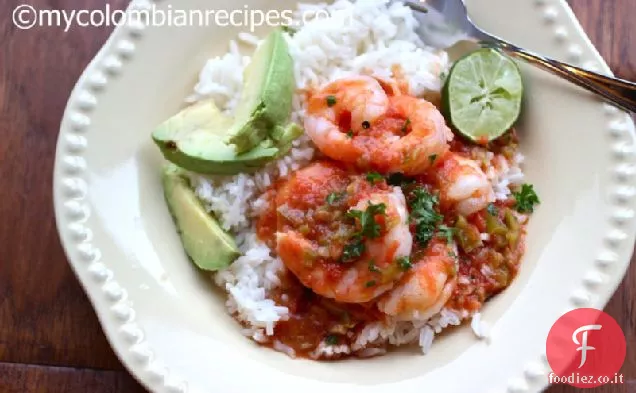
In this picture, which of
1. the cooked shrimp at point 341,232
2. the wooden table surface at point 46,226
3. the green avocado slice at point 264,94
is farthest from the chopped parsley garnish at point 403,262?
the wooden table surface at point 46,226

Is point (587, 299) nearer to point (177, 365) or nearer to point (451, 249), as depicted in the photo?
point (451, 249)

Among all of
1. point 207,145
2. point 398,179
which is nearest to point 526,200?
point 398,179

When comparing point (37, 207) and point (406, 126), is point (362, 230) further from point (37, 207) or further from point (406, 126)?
point (37, 207)

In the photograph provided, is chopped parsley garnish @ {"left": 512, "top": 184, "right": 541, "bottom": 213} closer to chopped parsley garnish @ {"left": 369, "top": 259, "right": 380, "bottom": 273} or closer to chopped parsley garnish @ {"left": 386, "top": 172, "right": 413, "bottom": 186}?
chopped parsley garnish @ {"left": 386, "top": 172, "right": 413, "bottom": 186}

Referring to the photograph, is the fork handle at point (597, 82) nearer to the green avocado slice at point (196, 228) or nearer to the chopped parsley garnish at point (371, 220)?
the chopped parsley garnish at point (371, 220)

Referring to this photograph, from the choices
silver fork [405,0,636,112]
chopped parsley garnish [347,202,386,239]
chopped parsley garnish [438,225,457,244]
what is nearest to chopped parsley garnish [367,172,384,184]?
chopped parsley garnish [347,202,386,239]
